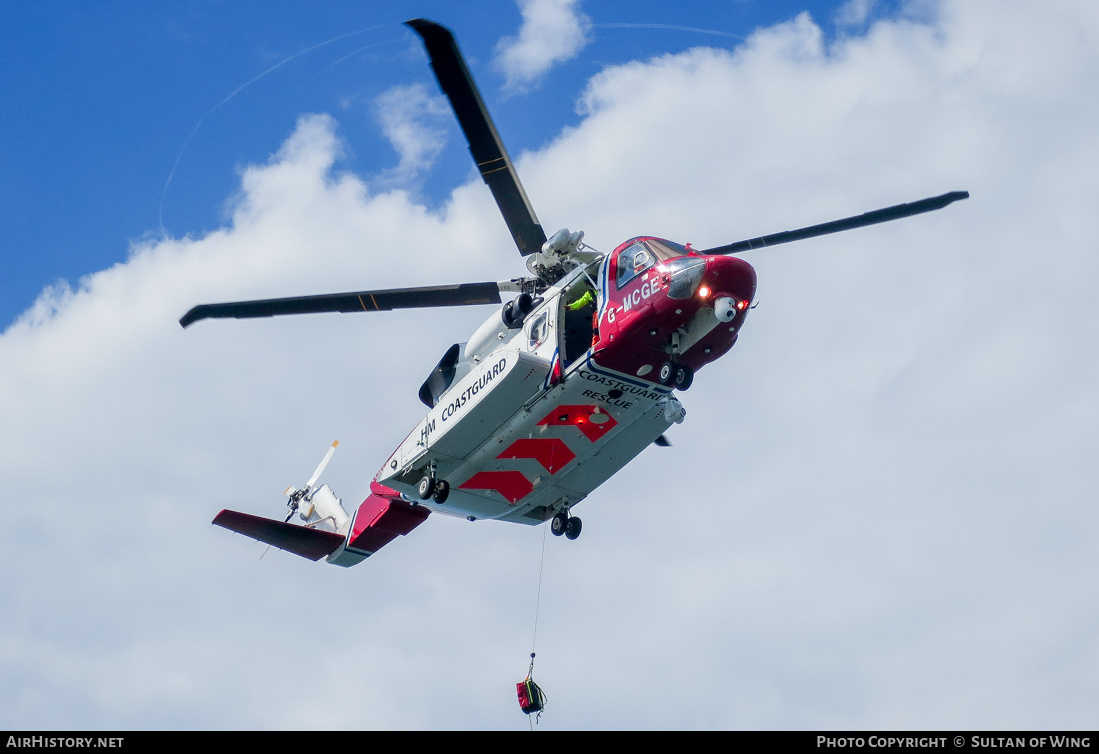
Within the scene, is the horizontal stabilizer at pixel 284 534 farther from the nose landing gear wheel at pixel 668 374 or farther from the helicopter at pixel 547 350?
the nose landing gear wheel at pixel 668 374

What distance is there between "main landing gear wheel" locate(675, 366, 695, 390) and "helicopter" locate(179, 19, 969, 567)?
25 millimetres

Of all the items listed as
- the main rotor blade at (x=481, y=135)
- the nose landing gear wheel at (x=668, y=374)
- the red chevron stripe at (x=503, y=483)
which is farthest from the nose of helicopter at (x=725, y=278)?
the red chevron stripe at (x=503, y=483)

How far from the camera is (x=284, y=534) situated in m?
27.8

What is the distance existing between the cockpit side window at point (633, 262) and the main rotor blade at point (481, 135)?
2.15m

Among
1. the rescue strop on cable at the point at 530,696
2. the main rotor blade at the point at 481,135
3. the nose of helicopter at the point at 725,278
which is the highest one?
the main rotor blade at the point at 481,135

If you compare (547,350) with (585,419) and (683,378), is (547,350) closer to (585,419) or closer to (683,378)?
(585,419)

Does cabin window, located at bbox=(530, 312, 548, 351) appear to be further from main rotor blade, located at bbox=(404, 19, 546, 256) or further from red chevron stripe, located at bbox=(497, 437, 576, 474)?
red chevron stripe, located at bbox=(497, 437, 576, 474)

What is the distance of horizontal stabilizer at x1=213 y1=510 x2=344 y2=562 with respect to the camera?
2675cm

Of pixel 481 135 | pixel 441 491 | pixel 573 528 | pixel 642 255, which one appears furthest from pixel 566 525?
pixel 481 135

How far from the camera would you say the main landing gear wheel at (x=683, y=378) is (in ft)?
69.9

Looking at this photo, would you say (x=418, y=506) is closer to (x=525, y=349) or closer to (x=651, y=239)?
(x=525, y=349)

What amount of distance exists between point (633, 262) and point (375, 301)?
5.33 meters

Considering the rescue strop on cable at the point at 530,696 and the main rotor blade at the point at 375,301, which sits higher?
the main rotor blade at the point at 375,301
